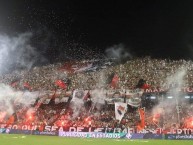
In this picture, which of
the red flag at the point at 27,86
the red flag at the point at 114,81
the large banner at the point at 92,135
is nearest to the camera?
the large banner at the point at 92,135

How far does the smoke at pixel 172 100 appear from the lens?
51.1m

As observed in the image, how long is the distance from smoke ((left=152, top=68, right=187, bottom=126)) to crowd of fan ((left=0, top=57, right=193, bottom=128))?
1.62 feet

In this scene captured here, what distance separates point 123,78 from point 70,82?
10162 millimetres

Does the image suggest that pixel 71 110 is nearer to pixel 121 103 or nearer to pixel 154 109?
pixel 121 103

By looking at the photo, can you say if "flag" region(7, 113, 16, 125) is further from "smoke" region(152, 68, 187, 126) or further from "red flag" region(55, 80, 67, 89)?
"smoke" region(152, 68, 187, 126)

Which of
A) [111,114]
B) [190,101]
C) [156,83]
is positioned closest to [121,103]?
[111,114]

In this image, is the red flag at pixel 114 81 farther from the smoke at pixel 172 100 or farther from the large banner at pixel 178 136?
the large banner at pixel 178 136

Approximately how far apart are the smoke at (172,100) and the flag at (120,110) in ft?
15.0

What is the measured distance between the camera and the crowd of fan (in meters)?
53.9

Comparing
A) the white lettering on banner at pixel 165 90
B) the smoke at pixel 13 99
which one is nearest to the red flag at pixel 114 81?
the white lettering on banner at pixel 165 90

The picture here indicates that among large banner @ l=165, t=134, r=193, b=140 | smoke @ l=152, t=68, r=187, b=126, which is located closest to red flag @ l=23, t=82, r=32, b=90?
smoke @ l=152, t=68, r=187, b=126

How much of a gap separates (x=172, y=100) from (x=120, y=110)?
8.24m

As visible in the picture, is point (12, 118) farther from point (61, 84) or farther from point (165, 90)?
point (165, 90)

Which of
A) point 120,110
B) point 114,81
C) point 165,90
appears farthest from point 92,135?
point 114,81
